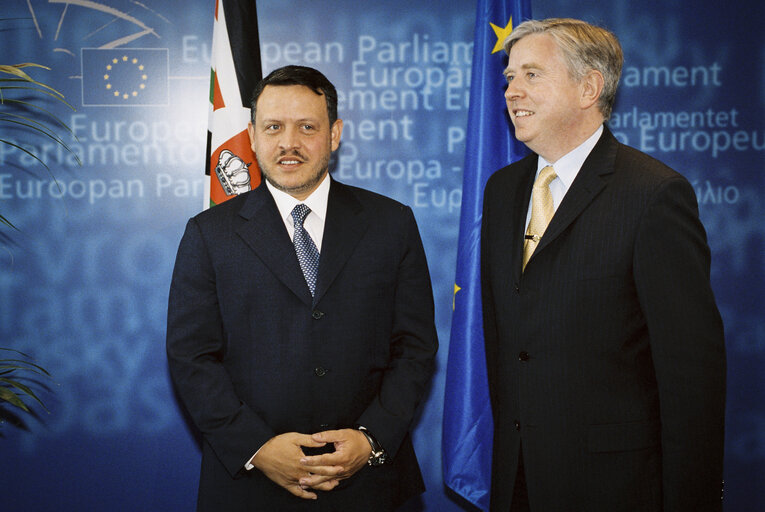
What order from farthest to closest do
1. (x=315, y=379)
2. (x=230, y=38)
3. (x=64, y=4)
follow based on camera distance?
(x=64, y=4) < (x=230, y=38) < (x=315, y=379)

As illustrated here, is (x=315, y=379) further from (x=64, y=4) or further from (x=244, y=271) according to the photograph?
(x=64, y=4)

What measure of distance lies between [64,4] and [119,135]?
0.73m

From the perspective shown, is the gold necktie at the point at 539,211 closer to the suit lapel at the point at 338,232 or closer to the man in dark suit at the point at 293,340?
the man in dark suit at the point at 293,340

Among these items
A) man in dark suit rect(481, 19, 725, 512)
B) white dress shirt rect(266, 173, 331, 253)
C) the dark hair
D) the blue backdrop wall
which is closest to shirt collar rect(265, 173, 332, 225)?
white dress shirt rect(266, 173, 331, 253)

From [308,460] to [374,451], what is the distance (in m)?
0.21

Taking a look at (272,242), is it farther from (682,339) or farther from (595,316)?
(682,339)

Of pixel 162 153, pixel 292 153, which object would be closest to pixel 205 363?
pixel 292 153

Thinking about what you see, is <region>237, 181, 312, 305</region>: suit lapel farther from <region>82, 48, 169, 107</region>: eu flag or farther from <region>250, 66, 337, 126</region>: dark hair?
<region>82, 48, 169, 107</region>: eu flag

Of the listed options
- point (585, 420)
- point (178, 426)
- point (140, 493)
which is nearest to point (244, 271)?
point (585, 420)

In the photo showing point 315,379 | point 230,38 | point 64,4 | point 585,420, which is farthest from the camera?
point 64,4

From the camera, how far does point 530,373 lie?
60.6 inches

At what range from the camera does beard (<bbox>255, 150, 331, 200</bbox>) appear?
1712mm

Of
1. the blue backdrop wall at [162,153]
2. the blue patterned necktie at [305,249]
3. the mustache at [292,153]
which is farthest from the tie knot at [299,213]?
the blue backdrop wall at [162,153]

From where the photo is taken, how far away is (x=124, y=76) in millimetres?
2961
